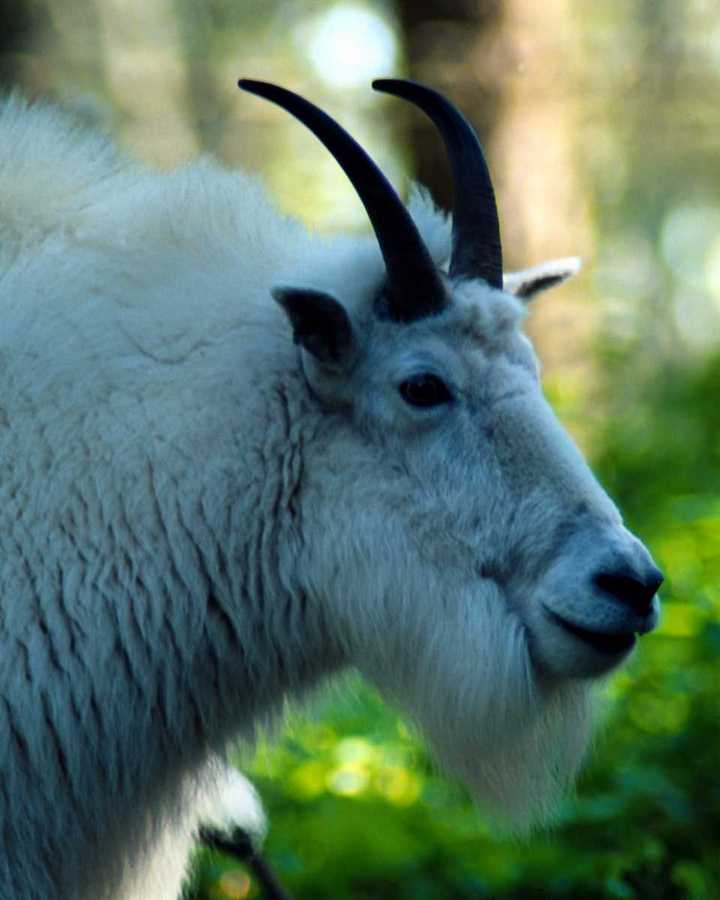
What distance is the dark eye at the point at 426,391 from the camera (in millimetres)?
3619

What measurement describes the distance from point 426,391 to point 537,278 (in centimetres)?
74

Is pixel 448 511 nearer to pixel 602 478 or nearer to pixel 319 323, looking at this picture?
pixel 319 323

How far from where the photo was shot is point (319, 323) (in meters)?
3.58

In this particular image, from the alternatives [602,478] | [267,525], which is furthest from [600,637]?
[602,478]

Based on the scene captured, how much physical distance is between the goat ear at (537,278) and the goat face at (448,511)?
0.38 metres

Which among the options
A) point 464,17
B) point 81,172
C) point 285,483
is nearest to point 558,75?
point 464,17

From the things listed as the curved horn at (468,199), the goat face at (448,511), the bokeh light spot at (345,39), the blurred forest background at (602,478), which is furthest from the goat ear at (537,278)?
the bokeh light spot at (345,39)

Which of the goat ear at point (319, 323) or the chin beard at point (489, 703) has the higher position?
the goat ear at point (319, 323)

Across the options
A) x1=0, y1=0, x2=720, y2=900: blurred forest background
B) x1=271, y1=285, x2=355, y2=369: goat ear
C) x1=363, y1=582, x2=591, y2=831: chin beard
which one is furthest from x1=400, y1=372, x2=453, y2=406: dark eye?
x1=0, y1=0, x2=720, y2=900: blurred forest background

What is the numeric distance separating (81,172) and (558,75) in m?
4.34

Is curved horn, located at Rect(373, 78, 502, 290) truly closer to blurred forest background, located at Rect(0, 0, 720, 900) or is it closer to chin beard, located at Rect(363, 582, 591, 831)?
blurred forest background, located at Rect(0, 0, 720, 900)

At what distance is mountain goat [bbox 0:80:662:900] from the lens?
348cm

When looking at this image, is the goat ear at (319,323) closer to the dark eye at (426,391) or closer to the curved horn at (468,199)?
the dark eye at (426,391)

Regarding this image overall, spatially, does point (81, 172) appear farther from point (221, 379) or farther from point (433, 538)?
point (433, 538)
